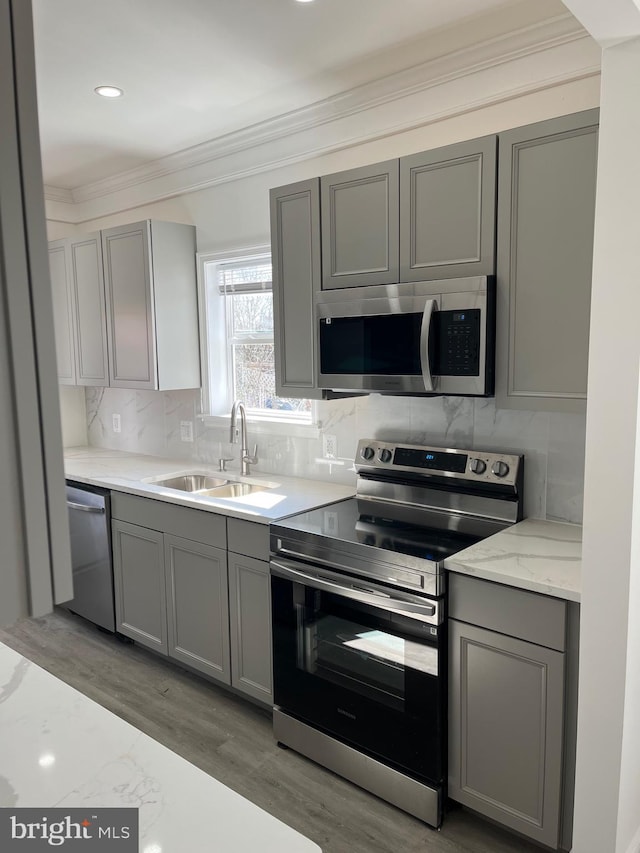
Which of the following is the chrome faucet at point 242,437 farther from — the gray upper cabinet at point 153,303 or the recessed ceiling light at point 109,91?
the recessed ceiling light at point 109,91

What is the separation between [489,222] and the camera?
7.11ft

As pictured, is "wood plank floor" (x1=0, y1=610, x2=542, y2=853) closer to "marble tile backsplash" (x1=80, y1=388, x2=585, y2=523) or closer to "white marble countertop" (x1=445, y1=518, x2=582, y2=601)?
"white marble countertop" (x1=445, y1=518, x2=582, y2=601)

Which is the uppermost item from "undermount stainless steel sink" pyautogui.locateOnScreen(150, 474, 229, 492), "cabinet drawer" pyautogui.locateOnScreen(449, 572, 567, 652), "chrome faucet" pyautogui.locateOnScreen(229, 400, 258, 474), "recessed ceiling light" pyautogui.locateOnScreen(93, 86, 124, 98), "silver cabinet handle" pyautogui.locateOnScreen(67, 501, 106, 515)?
"recessed ceiling light" pyautogui.locateOnScreen(93, 86, 124, 98)

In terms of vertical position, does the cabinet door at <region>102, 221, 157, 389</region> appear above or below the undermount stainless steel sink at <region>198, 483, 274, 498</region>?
above

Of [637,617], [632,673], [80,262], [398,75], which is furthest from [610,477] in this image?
[80,262]

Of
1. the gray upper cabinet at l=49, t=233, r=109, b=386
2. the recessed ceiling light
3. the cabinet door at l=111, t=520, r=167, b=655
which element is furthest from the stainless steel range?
the gray upper cabinet at l=49, t=233, r=109, b=386

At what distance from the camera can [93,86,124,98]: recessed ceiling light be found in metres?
2.79

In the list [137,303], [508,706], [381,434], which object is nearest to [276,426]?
[381,434]

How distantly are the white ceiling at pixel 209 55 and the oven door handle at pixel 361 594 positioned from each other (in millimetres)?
1974

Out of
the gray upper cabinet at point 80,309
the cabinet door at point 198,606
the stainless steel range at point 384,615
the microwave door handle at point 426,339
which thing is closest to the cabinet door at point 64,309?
the gray upper cabinet at point 80,309

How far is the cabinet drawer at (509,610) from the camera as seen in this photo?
6.14ft

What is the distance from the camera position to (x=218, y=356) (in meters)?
3.80

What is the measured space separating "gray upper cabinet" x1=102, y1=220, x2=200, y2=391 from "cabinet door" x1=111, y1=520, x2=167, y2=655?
0.86 metres

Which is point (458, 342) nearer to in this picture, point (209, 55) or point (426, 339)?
point (426, 339)
